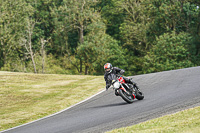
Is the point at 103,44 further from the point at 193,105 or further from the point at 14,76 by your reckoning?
the point at 193,105

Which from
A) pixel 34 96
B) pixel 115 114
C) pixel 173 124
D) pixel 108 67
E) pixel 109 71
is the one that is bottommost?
pixel 34 96

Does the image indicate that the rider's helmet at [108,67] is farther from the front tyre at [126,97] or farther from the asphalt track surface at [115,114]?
the asphalt track surface at [115,114]

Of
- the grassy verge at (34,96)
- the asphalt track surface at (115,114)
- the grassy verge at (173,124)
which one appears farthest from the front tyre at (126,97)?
the grassy verge at (34,96)

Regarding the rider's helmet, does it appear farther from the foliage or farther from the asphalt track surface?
the foliage

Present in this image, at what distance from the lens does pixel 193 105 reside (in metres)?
10.1

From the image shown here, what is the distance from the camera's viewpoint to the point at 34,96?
20.1m

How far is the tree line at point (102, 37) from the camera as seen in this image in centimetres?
4641

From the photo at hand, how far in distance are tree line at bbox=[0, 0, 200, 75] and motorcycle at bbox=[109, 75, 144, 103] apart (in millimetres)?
32029

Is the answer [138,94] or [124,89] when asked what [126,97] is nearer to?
[124,89]

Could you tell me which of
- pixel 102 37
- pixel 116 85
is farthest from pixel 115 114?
pixel 102 37

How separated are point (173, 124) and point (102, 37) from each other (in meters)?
45.2

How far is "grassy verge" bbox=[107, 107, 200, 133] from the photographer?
7472 millimetres

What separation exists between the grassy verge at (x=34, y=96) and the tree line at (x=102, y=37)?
73.9 ft

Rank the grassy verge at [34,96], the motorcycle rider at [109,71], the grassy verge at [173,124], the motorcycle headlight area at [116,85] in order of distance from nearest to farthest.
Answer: the grassy verge at [173,124]
the motorcycle headlight area at [116,85]
the motorcycle rider at [109,71]
the grassy verge at [34,96]
